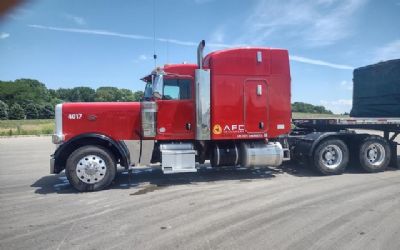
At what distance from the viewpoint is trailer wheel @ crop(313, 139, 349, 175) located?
29.0ft

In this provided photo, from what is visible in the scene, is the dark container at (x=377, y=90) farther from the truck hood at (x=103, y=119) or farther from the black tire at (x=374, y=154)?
the truck hood at (x=103, y=119)

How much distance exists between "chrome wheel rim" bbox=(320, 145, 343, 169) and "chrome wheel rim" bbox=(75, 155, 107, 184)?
18.5 feet

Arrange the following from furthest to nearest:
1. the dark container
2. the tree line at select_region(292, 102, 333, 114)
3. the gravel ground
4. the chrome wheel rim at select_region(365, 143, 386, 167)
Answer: the tree line at select_region(292, 102, 333, 114)
the dark container
the chrome wheel rim at select_region(365, 143, 386, 167)
the gravel ground

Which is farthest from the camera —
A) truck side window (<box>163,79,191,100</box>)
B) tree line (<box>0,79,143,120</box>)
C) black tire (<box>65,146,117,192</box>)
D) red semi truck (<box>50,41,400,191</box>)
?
tree line (<box>0,79,143,120</box>)

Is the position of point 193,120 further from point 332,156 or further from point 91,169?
point 332,156

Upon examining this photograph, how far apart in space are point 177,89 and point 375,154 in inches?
229

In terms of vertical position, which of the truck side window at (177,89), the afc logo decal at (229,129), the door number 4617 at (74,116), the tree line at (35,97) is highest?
the tree line at (35,97)

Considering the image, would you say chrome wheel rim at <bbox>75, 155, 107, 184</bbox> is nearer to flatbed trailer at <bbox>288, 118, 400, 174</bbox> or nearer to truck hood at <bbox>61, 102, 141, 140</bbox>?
truck hood at <bbox>61, 102, 141, 140</bbox>

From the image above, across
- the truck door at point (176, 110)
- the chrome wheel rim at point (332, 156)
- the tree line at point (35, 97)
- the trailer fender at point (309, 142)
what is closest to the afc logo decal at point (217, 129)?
the truck door at point (176, 110)

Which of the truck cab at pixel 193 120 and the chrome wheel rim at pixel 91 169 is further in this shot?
the truck cab at pixel 193 120

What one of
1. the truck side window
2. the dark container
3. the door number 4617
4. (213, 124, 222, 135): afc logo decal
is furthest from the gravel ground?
the dark container

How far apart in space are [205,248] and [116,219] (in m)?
1.84

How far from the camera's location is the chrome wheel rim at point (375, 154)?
369 inches

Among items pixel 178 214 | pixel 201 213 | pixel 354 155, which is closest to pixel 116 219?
pixel 178 214
